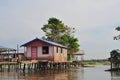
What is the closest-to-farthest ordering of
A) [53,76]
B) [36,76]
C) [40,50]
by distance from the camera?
[36,76] → [53,76] → [40,50]

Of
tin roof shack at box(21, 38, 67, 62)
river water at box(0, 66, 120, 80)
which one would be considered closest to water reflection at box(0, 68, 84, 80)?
river water at box(0, 66, 120, 80)

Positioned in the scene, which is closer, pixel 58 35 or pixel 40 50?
pixel 40 50

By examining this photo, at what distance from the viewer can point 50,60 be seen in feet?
134

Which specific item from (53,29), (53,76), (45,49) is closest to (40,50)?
(45,49)

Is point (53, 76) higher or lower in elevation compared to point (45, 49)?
lower

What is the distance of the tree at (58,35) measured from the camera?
59.5 metres

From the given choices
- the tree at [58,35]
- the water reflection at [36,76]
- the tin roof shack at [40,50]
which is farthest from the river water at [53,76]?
the tree at [58,35]

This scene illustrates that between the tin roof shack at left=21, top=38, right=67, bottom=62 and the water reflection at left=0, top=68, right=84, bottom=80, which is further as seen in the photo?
the tin roof shack at left=21, top=38, right=67, bottom=62

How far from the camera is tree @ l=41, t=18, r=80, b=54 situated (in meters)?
59.5

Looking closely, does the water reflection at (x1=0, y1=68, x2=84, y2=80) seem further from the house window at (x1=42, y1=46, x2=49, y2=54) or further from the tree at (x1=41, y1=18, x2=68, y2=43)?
the tree at (x1=41, y1=18, x2=68, y2=43)

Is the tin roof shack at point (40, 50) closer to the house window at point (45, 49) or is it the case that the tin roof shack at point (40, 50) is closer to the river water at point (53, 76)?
the house window at point (45, 49)

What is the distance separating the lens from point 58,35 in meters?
61.0

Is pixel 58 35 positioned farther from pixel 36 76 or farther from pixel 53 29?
pixel 36 76

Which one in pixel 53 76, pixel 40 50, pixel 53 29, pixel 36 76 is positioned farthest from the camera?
pixel 53 29
